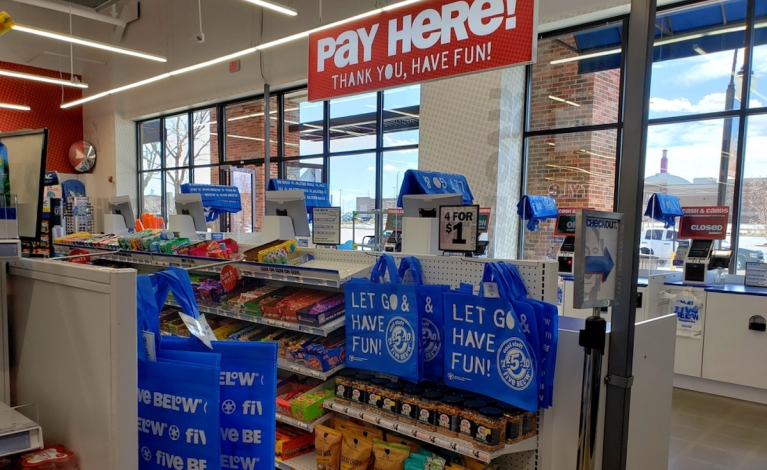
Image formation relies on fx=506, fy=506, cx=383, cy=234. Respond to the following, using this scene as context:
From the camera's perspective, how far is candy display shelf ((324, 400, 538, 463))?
2188 mm

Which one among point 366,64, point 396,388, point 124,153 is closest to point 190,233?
point 366,64

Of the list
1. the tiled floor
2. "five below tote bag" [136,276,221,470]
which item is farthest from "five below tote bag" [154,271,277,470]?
the tiled floor

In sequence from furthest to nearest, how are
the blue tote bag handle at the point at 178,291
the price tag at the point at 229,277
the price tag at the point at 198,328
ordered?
the price tag at the point at 229,277 → the blue tote bag handle at the point at 178,291 → the price tag at the point at 198,328

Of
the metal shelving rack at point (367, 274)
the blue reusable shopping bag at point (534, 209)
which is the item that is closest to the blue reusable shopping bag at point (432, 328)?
the metal shelving rack at point (367, 274)

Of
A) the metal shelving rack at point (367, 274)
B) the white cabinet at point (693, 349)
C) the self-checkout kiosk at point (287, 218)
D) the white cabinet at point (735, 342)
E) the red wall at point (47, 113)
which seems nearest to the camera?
the metal shelving rack at point (367, 274)

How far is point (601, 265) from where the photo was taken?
5.62ft

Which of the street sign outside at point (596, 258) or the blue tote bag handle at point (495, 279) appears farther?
the blue tote bag handle at point (495, 279)

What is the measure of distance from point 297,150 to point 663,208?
21.6 ft

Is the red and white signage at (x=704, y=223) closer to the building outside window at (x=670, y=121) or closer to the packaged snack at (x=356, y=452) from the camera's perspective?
the building outside window at (x=670, y=121)

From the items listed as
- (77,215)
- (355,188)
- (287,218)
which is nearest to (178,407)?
(287,218)

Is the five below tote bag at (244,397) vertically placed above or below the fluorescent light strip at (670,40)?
below

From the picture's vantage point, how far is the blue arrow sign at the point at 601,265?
5.43 ft

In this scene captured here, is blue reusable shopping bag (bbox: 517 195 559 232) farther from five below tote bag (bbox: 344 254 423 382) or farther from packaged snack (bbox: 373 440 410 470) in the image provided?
packaged snack (bbox: 373 440 410 470)

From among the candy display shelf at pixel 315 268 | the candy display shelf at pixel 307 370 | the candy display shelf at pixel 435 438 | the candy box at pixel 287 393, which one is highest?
the candy display shelf at pixel 315 268
